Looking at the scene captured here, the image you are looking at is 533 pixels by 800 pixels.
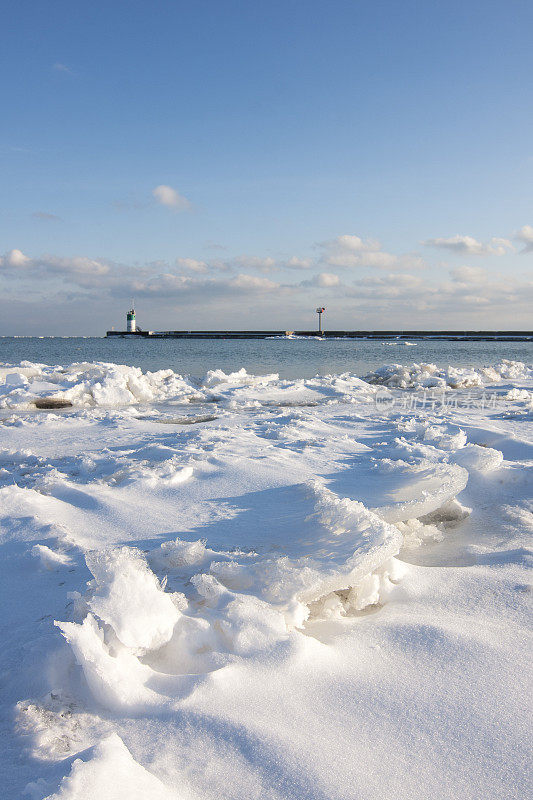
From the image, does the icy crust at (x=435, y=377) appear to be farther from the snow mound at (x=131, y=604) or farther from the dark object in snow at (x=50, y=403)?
the snow mound at (x=131, y=604)

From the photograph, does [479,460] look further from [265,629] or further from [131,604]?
[131,604]

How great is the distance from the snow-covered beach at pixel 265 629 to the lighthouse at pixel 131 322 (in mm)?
61472

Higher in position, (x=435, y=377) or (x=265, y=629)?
(x=435, y=377)

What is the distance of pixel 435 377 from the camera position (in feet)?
31.7

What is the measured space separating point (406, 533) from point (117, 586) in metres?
1.38

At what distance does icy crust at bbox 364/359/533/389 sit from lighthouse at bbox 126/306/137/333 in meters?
55.3

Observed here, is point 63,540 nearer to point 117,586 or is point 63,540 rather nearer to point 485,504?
point 117,586

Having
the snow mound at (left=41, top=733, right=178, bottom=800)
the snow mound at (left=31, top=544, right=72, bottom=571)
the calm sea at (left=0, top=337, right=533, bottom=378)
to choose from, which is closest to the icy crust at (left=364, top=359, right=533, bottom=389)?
the calm sea at (left=0, top=337, right=533, bottom=378)

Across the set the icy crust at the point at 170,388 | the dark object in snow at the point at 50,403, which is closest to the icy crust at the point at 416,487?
the icy crust at the point at 170,388

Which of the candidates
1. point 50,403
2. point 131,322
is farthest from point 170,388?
point 131,322

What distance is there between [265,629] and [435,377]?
8.97 meters

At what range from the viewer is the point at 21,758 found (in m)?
0.99

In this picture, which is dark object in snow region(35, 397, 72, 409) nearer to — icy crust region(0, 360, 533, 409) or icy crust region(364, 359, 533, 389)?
icy crust region(0, 360, 533, 409)

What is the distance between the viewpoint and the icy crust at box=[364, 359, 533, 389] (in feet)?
30.5
